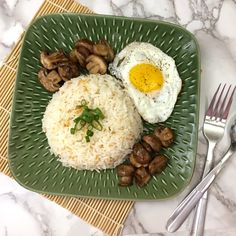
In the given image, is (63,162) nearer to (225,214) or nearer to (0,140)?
(0,140)

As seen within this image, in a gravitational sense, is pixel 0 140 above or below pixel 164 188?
below

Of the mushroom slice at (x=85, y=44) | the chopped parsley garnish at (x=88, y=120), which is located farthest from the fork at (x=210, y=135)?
the mushroom slice at (x=85, y=44)

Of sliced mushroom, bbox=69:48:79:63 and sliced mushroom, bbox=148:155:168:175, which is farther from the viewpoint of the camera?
sliced mushroom, bbox=69:48:79:63

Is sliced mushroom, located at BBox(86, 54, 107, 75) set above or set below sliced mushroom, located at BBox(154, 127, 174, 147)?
above

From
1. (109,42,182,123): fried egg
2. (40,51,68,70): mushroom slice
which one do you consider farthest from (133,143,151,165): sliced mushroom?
(40,51,68,70): mushroom slice

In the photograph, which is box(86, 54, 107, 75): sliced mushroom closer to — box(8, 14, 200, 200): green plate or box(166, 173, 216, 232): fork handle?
box(8, 14, 200, 200): green plate

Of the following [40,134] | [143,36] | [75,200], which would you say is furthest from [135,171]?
[143,36]

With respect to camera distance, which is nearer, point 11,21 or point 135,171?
point 135,171
